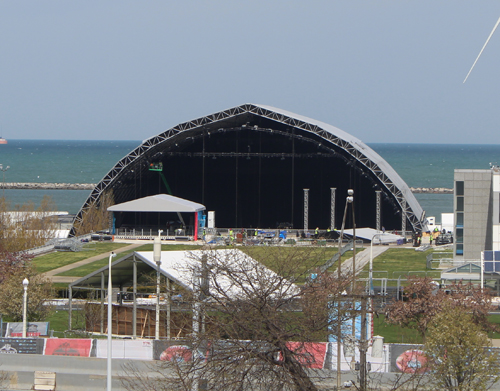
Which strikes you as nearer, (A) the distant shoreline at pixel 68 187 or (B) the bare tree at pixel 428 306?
(B) the bare tree at pixel 428 306

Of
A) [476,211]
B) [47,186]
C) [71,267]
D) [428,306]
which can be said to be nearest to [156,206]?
[71,267]

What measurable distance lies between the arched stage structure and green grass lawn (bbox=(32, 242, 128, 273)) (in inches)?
238

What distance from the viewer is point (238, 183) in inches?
2977

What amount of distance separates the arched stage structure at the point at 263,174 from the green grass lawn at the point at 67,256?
6.04m

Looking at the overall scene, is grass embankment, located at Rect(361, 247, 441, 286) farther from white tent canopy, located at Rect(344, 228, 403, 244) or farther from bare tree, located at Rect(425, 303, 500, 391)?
bare tree, located at Rect(425, 303, 500, 391)

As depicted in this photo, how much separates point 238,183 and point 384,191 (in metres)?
16.6

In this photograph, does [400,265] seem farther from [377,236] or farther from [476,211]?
[377,236]

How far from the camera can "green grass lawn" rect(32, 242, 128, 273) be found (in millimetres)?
49384

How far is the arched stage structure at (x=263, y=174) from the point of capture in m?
64.0

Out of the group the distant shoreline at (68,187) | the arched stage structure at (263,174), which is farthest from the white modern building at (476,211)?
the distant shoreline at (68,187)

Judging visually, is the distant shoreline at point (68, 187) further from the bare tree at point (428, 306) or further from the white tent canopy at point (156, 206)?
the bare tree at point (428, 306)

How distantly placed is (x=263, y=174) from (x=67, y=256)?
25.9 metres

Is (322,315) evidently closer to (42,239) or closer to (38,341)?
(38,341)

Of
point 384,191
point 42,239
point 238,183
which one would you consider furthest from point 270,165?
point 42,239
